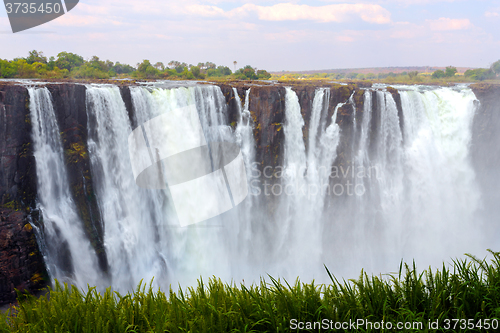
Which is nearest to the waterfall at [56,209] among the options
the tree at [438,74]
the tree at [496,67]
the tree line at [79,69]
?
the tree line at [79,69]

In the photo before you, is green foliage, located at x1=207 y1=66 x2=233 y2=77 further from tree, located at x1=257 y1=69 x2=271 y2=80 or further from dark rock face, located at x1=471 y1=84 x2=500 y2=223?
dark rock face, located at x1=471 y1=84 x2=500 y2=223

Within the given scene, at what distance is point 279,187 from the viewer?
15.9 metres

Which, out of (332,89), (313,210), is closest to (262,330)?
(313,210)

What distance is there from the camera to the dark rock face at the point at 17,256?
36.5 feet

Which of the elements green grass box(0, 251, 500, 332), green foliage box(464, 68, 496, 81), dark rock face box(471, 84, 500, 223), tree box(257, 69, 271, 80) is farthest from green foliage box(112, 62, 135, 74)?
green foliage box(464, 68, 496, 81)

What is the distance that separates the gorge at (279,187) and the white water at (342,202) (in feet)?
0.19

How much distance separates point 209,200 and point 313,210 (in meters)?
5.48

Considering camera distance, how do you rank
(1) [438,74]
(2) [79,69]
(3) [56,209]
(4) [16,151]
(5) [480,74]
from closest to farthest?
(4) [16,151] → (3) [56,209] → (2) [79,69] → (5) [480,74] → (1) [438,74]

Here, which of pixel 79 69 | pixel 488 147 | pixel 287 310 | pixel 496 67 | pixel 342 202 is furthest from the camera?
pixel 496 67

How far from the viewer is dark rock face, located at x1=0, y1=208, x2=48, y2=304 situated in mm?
11117

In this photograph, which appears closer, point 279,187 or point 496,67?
point 279,187

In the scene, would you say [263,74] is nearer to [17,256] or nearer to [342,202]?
[342,202]

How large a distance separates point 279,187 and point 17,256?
11327 mm

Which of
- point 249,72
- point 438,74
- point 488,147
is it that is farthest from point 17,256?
point 438,74
